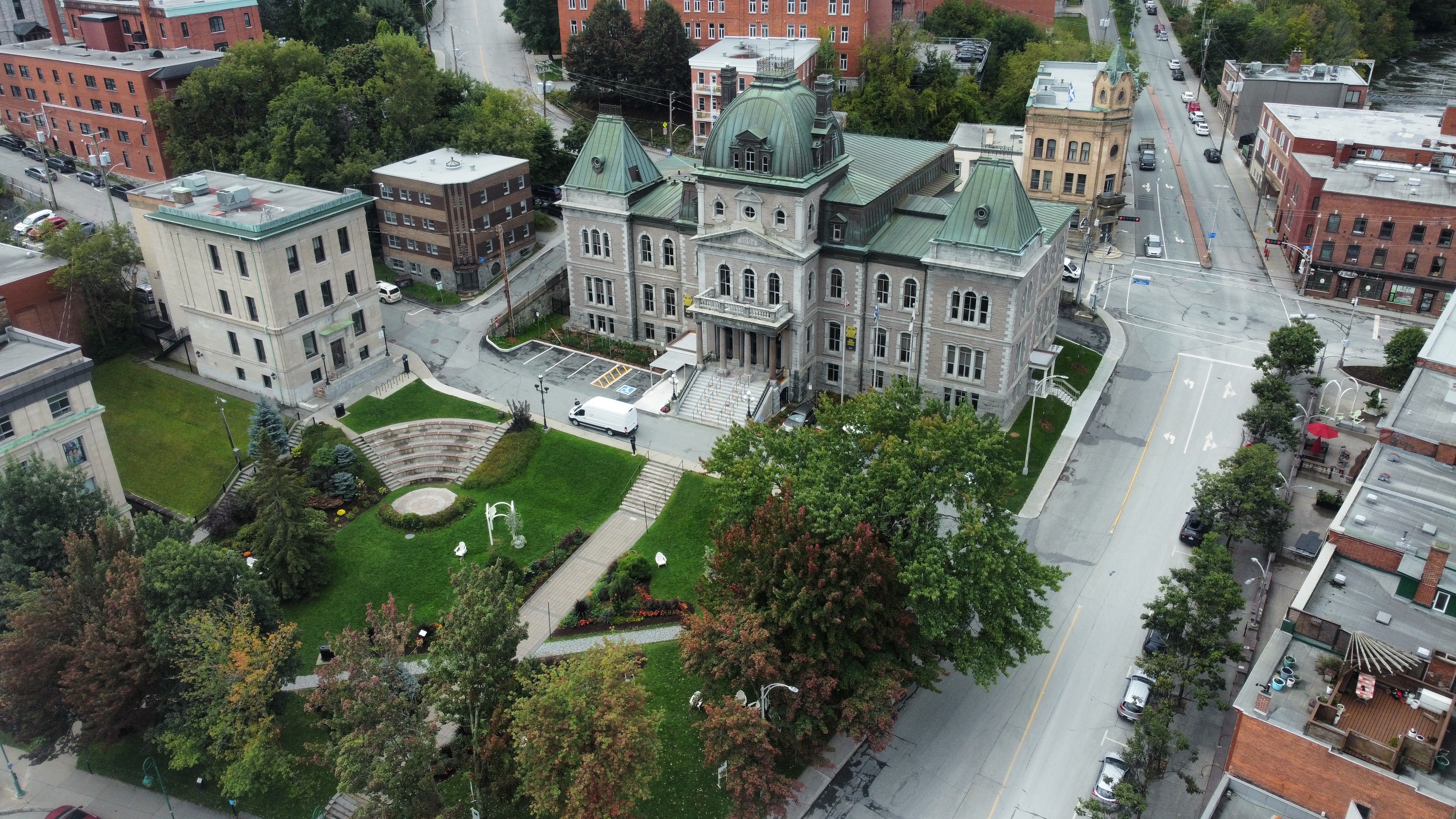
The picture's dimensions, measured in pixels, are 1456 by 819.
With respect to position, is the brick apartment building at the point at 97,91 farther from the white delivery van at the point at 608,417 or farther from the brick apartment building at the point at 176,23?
the white delivery van at the point at 608,417

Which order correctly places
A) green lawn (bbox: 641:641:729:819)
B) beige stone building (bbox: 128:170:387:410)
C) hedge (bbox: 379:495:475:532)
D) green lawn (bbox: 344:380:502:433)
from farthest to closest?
1. green lawn (bbox: 344:380:502:433)
2. beige stone building (bbox: 128:170:387:410)
3. hedge (bbox: 379:495:475:532)
4. green lawn (bbox: 641:641:729:819)

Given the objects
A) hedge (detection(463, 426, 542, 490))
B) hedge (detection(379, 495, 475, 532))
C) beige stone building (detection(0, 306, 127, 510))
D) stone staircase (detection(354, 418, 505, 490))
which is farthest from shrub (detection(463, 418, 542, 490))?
beige stone building (detection(0, 306, 127, 510))

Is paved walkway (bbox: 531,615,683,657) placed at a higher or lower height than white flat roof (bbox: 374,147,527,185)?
lower

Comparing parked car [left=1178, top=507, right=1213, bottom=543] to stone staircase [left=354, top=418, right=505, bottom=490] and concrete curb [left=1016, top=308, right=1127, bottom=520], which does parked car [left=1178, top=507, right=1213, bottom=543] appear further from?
stone staircase [left=354, top=418, right=505, bottom=490]

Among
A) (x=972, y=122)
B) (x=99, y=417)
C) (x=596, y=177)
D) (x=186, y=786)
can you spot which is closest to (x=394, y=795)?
(x=186, y=786)

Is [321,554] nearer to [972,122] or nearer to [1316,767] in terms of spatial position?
[1316,767]

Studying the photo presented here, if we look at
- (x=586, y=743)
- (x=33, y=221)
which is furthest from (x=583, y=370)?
(x=33, y=221)

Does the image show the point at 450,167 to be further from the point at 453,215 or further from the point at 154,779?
the point at 154,779
